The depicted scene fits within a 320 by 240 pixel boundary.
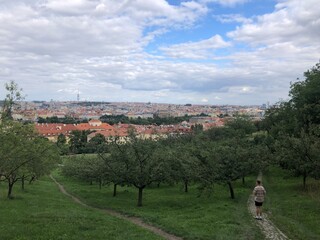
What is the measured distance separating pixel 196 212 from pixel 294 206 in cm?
733

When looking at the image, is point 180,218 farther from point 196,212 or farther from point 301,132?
point 301,132

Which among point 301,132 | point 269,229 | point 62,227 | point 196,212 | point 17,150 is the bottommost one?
point 196,212

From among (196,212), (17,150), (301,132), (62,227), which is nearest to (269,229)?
(196,212)

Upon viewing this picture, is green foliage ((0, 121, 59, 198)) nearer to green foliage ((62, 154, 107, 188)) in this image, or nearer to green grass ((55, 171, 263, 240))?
green foliage ((62, 154, 107, 188))

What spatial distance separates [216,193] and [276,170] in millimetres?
19811

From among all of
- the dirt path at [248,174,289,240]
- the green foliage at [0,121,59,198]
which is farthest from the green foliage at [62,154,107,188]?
the dirt path at [248,174,289,240]

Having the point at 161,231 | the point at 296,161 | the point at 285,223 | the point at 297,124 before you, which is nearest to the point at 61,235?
the point at 161,231

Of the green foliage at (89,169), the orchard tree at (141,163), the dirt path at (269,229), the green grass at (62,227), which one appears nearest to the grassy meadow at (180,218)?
the green grass at (62,227)

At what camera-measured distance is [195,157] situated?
3769 centimetres

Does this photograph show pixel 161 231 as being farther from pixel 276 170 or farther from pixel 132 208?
pixel 276 170

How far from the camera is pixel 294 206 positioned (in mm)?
27469

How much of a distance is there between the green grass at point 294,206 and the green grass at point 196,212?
1831mm

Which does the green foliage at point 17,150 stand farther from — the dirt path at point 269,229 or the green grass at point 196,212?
the dirt path at point 269,229

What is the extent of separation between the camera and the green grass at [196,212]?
1902 cm
